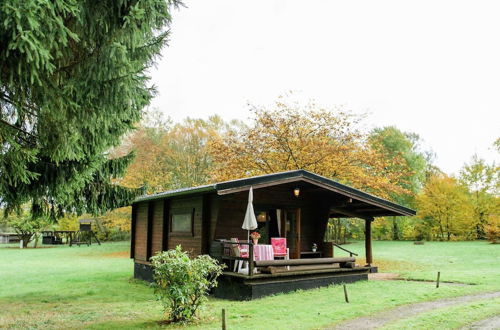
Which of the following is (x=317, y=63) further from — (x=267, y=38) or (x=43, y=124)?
(x=43, y=124)

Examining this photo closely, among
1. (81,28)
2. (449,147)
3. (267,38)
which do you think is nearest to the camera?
(81,28)

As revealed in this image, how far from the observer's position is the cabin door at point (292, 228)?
13.5m

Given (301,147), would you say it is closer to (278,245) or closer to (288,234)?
(288,234)

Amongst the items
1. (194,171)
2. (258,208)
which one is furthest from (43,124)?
(194,171)

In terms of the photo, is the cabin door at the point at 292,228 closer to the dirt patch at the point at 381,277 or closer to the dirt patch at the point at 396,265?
the dirt patch at the point at 381,277

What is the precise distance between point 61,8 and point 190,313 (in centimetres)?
543

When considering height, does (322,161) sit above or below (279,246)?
above

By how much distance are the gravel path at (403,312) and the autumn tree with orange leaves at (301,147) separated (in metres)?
11.0

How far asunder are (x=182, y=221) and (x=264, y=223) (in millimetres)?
2573

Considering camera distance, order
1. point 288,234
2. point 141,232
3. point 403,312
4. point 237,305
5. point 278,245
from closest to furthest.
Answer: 1. point 403,312
2. point 237,305
3. point 278,245
4. point 288,234
5. point 141,232

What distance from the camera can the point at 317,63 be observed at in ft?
72.8

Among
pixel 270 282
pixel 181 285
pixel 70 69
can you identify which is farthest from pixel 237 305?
pixel 70 69

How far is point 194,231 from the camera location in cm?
1206

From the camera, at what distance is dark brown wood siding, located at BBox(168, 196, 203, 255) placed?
11.8m
